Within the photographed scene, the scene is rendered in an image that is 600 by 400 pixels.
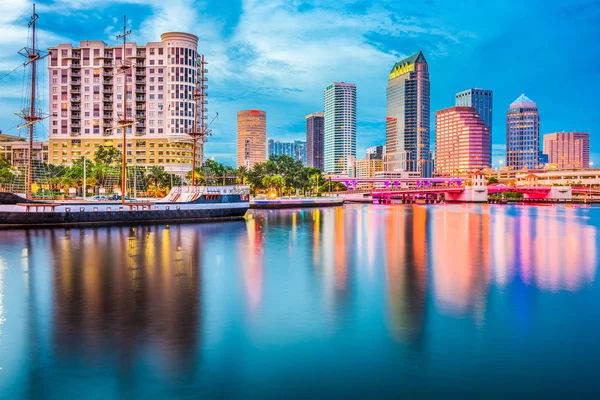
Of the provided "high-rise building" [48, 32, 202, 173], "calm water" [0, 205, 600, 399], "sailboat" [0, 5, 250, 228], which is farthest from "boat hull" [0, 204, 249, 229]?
"high-rise building" [48, 32, 202, 173]

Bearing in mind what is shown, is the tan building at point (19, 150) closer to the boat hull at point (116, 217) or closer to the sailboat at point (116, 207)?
the sailboat at point (116, 207)

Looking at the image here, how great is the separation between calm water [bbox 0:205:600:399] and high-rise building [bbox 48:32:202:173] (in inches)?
3929

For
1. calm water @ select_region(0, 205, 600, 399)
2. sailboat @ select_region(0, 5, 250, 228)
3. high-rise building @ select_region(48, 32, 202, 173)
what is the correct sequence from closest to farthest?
calm water @ select_region(0, 205, 600, 399) → sailboat @ select_region(0, 5, 250, 228) → high-rise building @ select_region(48, 32, 202, 173)

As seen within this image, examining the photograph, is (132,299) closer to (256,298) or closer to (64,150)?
(256,298)

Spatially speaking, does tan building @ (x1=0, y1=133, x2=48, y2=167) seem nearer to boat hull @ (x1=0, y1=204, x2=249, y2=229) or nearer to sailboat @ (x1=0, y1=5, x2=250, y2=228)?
sailboat @ (x1=0, y1=5, x2=250, y2=228)

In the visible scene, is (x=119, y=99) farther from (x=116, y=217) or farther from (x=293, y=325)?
(x=293, y=325)

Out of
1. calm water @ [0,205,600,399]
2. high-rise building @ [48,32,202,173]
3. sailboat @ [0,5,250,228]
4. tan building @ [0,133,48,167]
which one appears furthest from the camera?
tan building @ [0,133,48,167]

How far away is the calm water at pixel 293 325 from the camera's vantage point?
45.7 feet

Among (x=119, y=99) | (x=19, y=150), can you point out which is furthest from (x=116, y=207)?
(x=19, y=150)

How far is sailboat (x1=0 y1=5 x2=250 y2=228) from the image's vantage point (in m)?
58.1

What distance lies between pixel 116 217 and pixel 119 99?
8378 cm

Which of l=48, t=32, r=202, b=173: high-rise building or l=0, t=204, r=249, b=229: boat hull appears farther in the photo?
l=48, t=32, r=202, b=173: high-rise building

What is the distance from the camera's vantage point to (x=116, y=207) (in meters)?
63.9

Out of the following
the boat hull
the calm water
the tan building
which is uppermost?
the tan building
